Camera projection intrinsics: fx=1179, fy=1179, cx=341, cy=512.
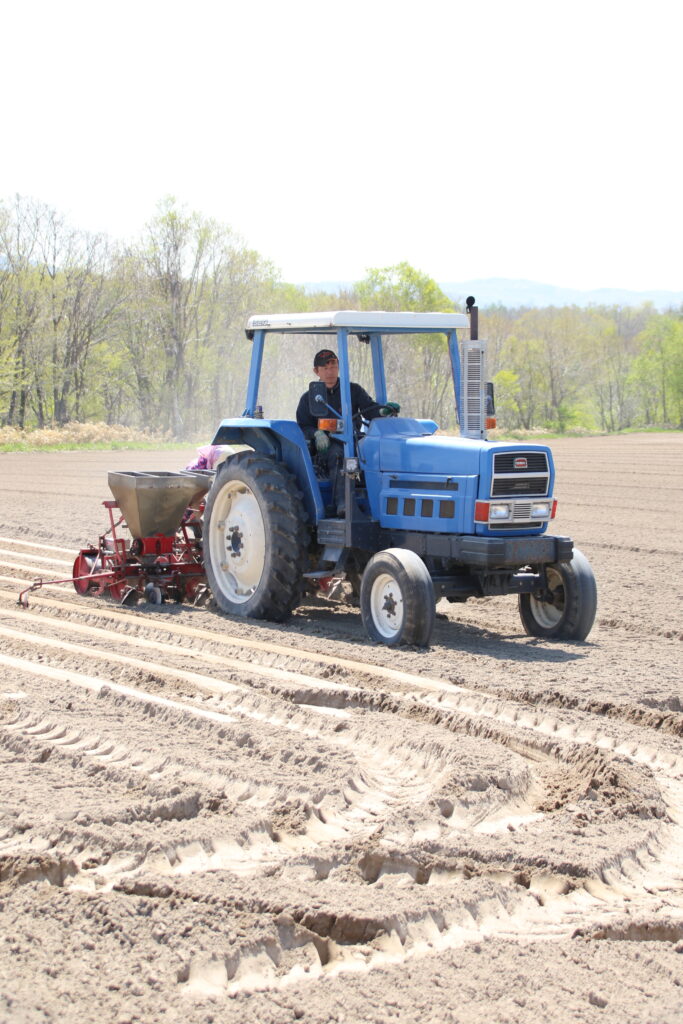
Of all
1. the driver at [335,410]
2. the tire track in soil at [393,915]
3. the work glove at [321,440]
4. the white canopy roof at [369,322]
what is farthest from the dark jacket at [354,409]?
the tire track in soil at [393,915]

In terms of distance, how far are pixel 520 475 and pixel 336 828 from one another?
3.84 meters

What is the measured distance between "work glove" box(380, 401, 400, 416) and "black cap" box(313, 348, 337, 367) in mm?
536

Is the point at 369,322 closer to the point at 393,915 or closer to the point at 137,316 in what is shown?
the point at 393,915

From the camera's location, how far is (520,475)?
306 inches

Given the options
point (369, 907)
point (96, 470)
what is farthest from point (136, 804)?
point (96, 470)

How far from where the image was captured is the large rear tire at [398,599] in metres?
7.44

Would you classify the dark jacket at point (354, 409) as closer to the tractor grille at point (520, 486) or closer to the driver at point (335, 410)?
the driver at point (335, 410)

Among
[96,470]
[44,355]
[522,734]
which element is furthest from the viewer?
[44,355]

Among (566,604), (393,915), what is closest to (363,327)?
(566,604)

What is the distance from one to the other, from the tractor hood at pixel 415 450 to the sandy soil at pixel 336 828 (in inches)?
47.0

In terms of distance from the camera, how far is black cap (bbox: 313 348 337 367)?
8312 millimetres

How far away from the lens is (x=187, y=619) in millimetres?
8602

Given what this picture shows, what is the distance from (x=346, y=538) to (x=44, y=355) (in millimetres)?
40842

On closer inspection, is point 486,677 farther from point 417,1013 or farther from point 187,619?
point 417,1013
